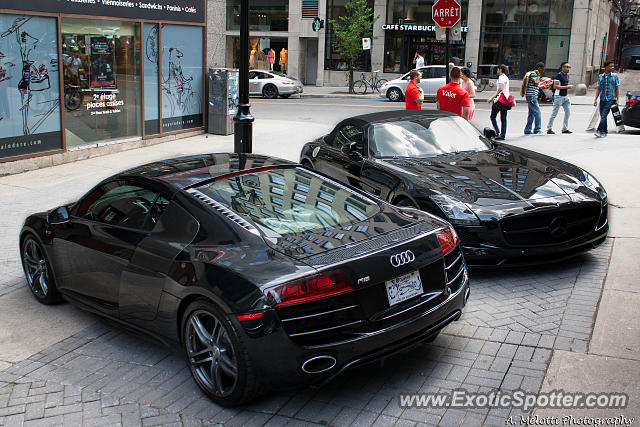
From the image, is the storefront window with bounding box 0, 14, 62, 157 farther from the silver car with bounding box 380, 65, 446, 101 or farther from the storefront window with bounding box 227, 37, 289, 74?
the storefront window with bounding box 227, 37, 289, 74

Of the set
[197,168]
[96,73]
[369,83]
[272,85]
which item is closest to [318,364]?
[197,168]

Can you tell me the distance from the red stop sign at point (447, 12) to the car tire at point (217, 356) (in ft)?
31.9

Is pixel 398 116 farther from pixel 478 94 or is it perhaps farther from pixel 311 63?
pixel 311 63

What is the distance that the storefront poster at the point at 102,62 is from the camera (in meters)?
12.9

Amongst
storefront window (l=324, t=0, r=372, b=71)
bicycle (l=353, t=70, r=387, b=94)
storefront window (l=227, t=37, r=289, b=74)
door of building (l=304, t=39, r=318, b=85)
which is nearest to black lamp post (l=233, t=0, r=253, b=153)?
bicycle (l=353, t=70, r=387, b=94)

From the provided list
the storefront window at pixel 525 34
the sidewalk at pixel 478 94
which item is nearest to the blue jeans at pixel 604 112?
the sidewalk at pixel 478 94

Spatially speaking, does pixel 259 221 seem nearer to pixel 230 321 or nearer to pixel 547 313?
pixel 230 321

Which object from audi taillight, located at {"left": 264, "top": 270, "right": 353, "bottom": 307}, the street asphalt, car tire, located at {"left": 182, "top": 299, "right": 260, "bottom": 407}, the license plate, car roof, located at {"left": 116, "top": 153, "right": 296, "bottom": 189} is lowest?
the street asphalt

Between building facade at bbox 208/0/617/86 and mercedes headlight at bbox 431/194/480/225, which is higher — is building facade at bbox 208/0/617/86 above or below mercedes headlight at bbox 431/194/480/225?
above

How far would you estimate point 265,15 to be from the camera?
135ft

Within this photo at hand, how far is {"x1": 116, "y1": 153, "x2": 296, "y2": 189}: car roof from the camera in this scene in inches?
185

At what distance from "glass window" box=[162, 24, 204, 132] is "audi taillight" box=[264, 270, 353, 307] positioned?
12.0m

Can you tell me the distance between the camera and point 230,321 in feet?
12.3

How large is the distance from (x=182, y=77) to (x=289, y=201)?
37.9 ft
